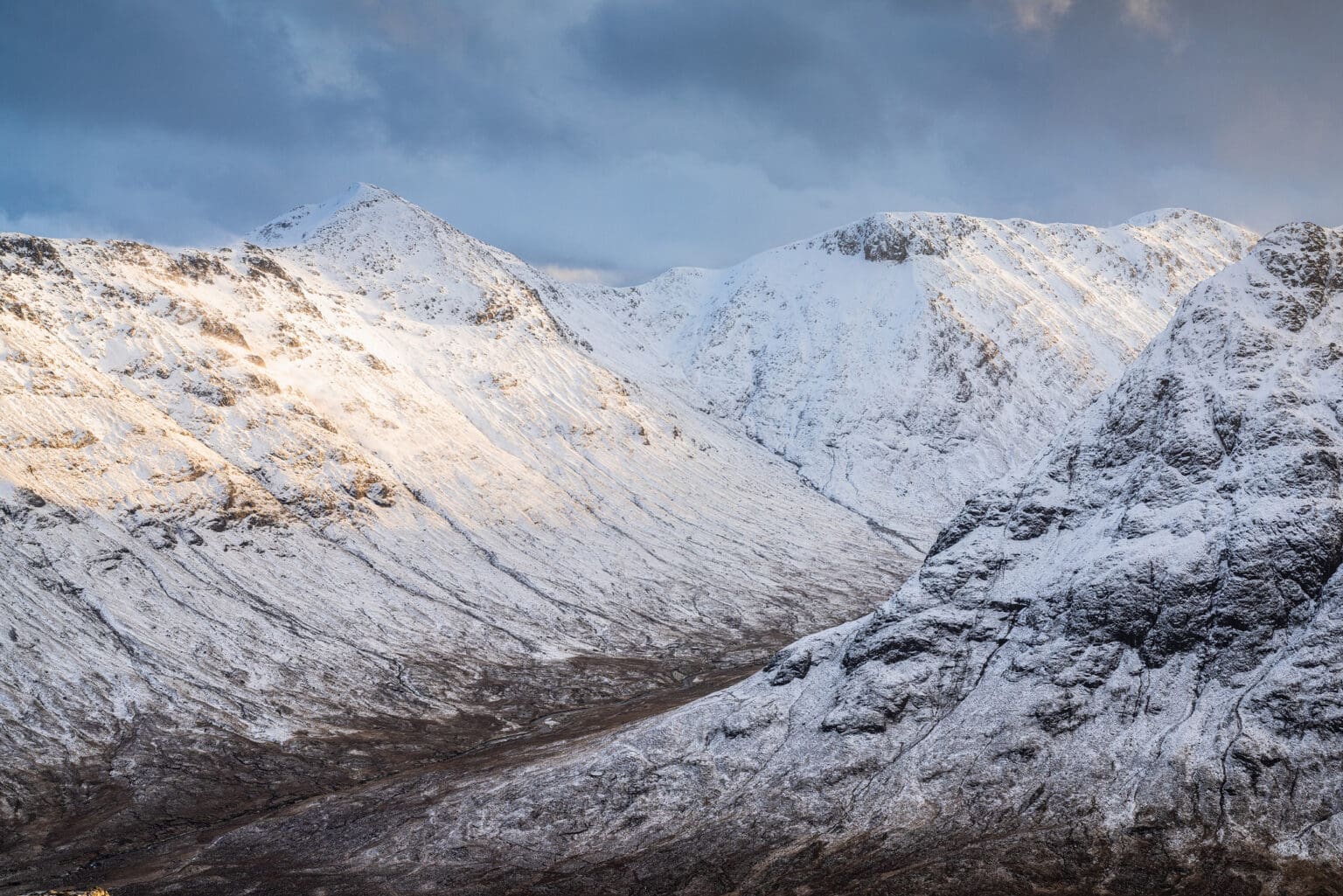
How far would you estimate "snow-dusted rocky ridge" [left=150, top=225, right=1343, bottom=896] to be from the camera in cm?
6944

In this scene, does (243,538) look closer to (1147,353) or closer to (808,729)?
(808,729)

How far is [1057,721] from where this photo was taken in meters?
79.9

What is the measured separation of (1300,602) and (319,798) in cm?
9812

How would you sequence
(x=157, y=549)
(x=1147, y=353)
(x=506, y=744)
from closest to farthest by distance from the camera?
(x=1147, y=353) → (x=506, y=744) → (x=157, y=549)

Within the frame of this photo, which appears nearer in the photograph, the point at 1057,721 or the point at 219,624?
the point at 1057,721

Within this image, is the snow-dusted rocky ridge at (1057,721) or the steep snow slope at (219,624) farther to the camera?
the steep snow slope at (219,624)

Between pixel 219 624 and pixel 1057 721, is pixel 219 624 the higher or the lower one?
the higher one

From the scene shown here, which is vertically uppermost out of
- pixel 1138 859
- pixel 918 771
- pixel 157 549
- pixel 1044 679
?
pixel 157 549

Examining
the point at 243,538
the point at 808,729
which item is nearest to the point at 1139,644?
the point at 808,729

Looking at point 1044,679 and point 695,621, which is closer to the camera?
point 1044,679

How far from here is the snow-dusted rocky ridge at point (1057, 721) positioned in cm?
6944

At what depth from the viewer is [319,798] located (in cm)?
10344

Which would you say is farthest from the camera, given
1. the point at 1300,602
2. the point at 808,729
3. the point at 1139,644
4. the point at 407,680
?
the point at 407,680

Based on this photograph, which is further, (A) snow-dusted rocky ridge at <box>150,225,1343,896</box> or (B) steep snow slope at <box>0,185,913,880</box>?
(B) steep snow slope at <box>0,185,913,880</box>
